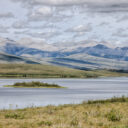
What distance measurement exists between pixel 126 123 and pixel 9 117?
8.78 m

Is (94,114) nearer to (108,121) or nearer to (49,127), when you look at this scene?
(108,121)

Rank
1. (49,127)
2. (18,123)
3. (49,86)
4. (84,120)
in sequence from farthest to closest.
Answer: (49,86), (84,120), (18,123), (49,127)

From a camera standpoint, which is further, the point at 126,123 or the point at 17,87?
the point at 17,87

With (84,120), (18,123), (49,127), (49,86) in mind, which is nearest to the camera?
(49,127)

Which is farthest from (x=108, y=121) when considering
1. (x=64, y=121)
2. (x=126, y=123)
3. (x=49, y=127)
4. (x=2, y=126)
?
(x=2, y=126)

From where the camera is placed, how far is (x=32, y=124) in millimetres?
21922

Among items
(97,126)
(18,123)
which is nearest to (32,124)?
(18,123)

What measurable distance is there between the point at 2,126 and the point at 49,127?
9.76 feet

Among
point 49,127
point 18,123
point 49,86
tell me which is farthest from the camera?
point 49,86

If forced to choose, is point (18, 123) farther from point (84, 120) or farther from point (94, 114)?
point (94, 114)

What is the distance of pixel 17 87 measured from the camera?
106688 millimetres

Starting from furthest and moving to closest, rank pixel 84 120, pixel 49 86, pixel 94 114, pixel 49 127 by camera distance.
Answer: pixel 49 86 → pixel 94 114 → pixel 84 120 → pixel 49 127

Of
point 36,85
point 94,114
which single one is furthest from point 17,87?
point 94,114

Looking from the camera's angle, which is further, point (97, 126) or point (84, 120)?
point (84, 120)
